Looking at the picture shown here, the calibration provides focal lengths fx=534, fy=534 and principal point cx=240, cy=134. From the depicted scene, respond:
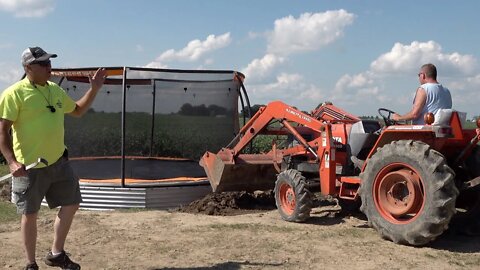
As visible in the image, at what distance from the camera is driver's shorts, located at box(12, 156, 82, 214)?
432 centimetres

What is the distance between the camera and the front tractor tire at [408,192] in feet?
18.2

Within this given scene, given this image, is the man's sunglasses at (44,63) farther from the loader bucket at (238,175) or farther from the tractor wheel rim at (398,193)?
the loader bucket at (238,175)

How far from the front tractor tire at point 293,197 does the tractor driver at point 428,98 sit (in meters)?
1.61

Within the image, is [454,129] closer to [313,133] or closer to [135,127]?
[313,133]

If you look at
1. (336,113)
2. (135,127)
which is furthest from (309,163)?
(135,127)

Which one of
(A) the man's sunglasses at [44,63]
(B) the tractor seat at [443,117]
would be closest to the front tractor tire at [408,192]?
(B) the tractor seat at [443,117]

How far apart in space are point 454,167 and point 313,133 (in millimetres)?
2334

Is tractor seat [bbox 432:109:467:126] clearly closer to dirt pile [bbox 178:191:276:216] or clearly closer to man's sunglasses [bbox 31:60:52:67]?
dirt pile [bbox 178:191:276:216]

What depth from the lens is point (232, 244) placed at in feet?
19.4

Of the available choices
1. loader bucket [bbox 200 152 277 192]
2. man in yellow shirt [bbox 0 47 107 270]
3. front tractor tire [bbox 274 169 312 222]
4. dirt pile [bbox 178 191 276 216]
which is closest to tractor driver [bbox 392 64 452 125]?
front tractor tire [bbox 274 169 312 222]

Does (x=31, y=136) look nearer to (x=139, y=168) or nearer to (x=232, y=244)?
(x=232, y=244)

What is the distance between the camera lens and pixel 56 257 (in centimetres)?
457

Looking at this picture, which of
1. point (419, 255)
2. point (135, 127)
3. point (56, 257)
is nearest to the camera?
point (56, 257)

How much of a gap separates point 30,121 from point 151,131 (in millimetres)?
8503
